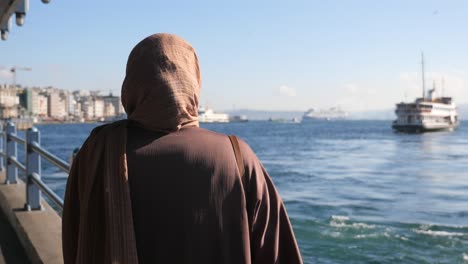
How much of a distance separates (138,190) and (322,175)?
69.3 feet

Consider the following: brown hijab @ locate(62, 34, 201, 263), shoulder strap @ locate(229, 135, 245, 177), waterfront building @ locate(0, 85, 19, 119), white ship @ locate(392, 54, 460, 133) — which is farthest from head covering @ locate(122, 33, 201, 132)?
waterfront building @ locate(0, 85, 19, 119)

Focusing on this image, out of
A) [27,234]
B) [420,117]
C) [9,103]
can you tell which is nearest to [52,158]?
[27,234]

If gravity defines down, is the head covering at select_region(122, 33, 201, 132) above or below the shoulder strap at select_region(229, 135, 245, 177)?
above

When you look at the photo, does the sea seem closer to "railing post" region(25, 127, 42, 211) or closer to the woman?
"railing post" region(25, 127, 42, 211)

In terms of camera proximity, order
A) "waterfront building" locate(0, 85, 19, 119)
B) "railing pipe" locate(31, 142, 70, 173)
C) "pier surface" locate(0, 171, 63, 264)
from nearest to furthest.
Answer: "railing pipe" locate(31, 142, 70, 173), "pier surface" locate(0, 171, 63, 264), "waterfront building" locate(0, 85, 19, 119)

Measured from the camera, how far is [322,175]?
72.6ft

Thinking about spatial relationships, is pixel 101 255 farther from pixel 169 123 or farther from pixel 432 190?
pixel 432 190

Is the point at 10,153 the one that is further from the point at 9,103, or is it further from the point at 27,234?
the point at 9,103

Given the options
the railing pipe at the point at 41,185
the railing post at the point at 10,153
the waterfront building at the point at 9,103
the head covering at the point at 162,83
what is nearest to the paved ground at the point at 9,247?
the railing pipe at the point at 41,185

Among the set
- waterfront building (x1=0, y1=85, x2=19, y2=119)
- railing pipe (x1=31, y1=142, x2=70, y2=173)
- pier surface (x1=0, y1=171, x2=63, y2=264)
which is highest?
waterfront building (x1=0, y1=85, x2=19, y2=119)

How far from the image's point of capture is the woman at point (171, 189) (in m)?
1.41

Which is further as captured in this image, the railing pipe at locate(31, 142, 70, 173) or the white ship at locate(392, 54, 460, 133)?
the white ship at locate(392, 54, 460, 133)

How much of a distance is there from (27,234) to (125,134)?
3353mm

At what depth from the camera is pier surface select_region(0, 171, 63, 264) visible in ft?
12.9
